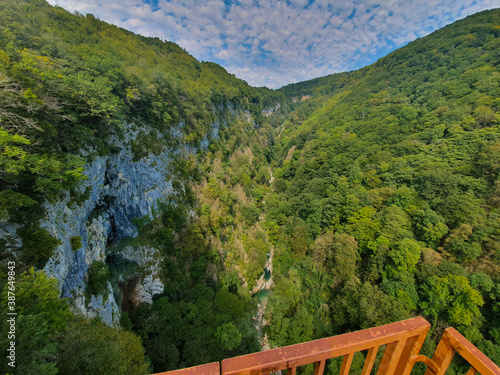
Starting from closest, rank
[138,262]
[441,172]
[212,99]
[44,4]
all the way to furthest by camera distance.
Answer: [138,262], [441,172], [44,4], [212,99]

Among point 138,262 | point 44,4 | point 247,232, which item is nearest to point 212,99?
point 44,4

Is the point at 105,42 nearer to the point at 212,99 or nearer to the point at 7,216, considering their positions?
the point at 212,99

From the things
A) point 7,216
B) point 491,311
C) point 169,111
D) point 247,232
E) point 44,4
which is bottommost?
point 247,232

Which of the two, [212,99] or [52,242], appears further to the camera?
[212,99]

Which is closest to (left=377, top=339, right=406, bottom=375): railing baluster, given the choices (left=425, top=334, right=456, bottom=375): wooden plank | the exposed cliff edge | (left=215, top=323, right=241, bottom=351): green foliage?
(left=425, top=334, right=456, bottom=375): wooden plank

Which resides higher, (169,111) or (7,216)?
(169,111)

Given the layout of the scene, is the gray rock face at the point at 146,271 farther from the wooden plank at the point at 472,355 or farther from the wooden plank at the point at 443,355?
the wooden plank at the point at 472,355

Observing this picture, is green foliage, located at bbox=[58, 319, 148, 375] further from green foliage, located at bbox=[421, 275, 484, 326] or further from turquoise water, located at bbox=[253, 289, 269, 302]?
green foliage, located at bbox=[421, 275, 484, 326]
